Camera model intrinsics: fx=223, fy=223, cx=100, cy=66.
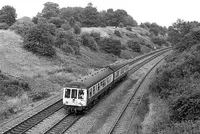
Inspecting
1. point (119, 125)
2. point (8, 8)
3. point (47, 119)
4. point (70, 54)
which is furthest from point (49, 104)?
point (8, 8)

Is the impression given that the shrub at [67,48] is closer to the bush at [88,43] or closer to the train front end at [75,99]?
the bush at [88,43]

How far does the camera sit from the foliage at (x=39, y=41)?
126 ft

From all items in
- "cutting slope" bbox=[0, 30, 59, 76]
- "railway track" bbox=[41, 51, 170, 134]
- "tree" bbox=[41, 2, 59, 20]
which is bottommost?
"railway track" bbox=[41, 51, 170, 134]

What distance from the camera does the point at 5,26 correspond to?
163 ft

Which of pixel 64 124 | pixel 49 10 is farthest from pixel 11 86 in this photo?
pixel 49 10

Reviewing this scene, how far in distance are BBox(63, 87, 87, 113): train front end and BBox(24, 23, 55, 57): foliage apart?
66.5ft

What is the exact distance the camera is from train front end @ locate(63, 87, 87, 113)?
64.3ft

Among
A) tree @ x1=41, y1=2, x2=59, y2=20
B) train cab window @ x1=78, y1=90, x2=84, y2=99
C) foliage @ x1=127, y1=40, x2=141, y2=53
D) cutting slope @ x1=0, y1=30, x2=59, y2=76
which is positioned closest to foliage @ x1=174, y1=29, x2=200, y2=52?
train cab window @ x1=78, y1=90, x2=84, y2=99

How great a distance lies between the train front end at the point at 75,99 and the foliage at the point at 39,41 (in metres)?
20.3

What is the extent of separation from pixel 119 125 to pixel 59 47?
31834mm

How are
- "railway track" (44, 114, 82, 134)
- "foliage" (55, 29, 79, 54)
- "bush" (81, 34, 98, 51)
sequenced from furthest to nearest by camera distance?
"bush" (81, 34, 98, 51)
"foliage" (55, 29, 79, 54)
"railway track" (44, 114, 82, 134)

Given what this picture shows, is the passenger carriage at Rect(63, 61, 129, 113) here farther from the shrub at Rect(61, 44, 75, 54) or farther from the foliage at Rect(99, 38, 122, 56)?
the foliage at Rect(99, 38, 122, 56)

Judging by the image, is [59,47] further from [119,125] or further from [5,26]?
[119,125]

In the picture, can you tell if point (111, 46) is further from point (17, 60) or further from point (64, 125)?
point (64, 125)
